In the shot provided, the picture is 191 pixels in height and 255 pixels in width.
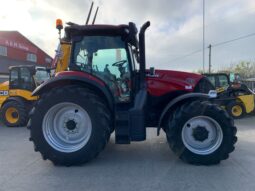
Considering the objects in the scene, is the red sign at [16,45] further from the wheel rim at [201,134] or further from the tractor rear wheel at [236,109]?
the wheel rim at [201,134]

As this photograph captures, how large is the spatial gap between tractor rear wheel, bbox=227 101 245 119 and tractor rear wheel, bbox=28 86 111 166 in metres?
8.19

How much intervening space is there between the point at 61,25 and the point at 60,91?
2322 millimetres

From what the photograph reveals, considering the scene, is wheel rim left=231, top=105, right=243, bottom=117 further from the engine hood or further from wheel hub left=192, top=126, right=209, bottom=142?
wheel hub left=192, top=126, right=209, bottom=142

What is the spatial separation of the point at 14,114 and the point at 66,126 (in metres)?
6.26

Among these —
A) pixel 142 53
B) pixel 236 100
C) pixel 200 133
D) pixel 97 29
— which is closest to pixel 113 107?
pixel 142 53

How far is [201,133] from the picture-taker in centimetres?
496

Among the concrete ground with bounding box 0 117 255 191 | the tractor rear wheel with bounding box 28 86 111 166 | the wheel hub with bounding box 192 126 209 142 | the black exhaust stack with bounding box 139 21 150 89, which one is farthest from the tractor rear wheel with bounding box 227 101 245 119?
the tractor rear wheel with bounding box 28 86 111 166

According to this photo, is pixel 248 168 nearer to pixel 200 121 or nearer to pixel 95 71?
pixel 200 121

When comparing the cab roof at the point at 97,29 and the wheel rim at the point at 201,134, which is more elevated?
the cab roof at the point at 97,29

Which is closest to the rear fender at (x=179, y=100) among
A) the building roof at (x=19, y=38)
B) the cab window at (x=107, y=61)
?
the cab window at (x=107, y=61)

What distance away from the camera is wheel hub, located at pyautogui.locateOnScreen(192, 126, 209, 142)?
4.97 m

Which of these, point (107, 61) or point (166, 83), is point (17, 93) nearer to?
point (107, 61)

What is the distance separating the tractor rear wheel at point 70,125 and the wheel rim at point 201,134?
1.41 m

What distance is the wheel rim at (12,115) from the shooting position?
10478 mm
